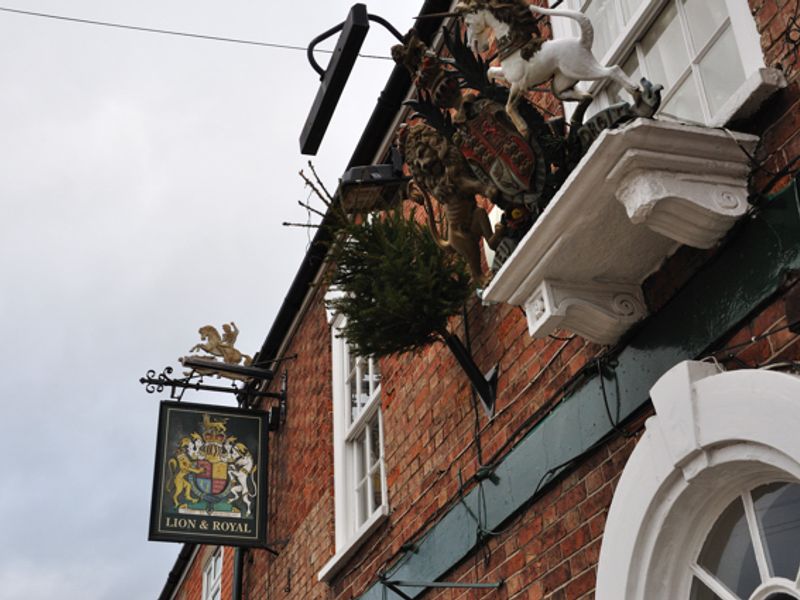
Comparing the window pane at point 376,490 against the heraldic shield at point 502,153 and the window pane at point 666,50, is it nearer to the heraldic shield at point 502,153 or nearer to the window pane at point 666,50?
the heraldic shield at point 502,153

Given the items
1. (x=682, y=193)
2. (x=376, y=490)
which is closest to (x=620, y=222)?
(x=682, y=193)

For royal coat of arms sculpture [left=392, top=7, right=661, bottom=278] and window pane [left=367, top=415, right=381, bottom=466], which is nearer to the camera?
royal coat of arms sculpture [left=392, top=7, right=661, bottom=278]

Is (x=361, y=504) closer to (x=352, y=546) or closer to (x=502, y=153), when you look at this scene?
(x=352, y=546)

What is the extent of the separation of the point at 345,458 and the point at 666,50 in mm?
4964

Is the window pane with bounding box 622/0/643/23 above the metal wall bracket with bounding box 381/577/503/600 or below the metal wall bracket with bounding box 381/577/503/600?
above

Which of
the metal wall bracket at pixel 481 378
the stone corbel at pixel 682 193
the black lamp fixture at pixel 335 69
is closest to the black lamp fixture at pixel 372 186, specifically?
the black lamp fixture at pixel 335 69

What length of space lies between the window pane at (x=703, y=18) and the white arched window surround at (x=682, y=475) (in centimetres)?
151

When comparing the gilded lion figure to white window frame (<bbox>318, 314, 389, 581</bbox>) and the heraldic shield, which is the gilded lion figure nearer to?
white window frame (<bbox>318, 314, 389, 581</bbox>)

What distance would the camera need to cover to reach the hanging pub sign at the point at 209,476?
33.2ft

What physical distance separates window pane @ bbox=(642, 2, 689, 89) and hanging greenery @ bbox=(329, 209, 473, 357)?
177 cm

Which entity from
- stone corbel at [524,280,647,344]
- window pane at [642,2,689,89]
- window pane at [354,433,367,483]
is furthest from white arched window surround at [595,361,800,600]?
window pane at [354,433,367,483]

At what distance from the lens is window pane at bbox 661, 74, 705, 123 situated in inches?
186

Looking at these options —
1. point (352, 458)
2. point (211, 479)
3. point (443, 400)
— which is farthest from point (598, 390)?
point (211, 479)

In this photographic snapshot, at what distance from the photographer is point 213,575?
14.5 m
